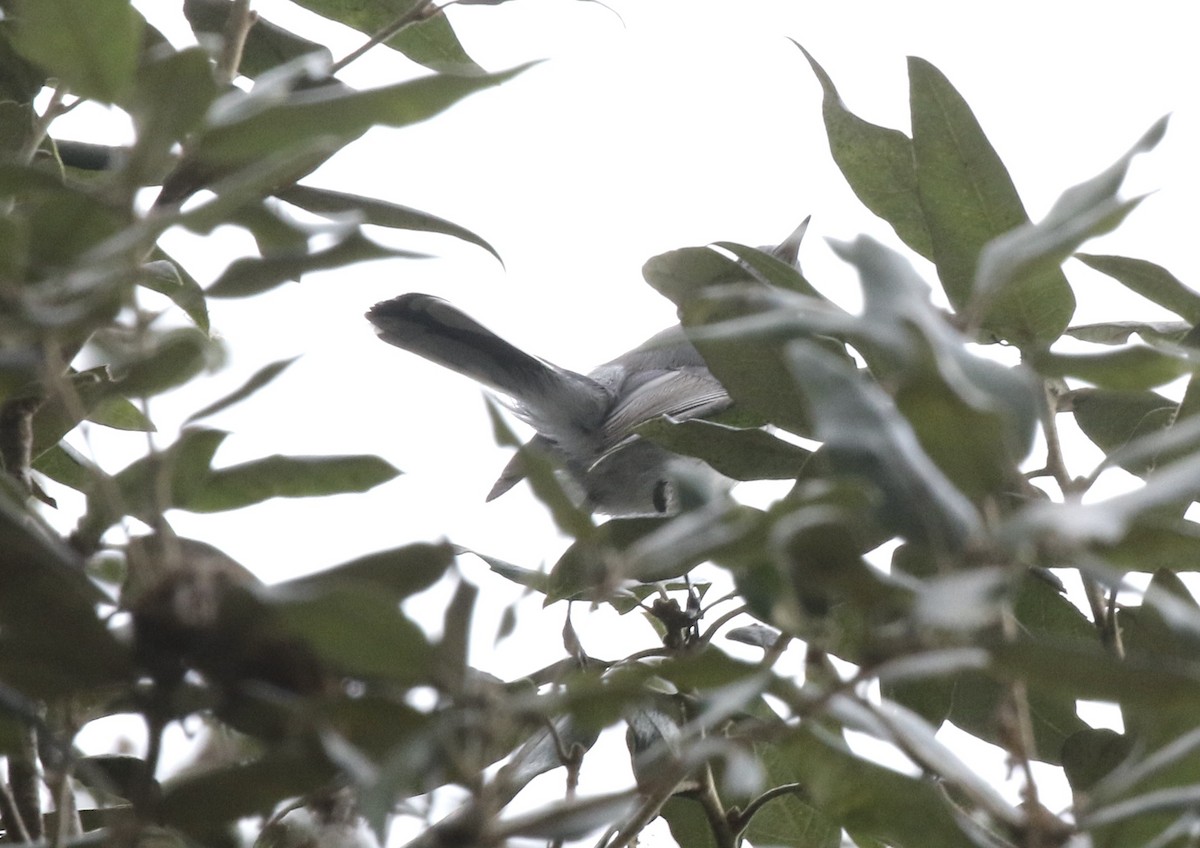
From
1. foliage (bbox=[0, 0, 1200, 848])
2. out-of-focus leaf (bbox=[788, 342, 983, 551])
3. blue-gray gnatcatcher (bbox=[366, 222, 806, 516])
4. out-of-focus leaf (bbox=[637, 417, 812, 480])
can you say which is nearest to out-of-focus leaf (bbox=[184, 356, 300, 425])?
foliage (bbox=[0, 0, 1200, 848])

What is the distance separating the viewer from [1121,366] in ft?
2.05

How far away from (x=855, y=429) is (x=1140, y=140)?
251 mm

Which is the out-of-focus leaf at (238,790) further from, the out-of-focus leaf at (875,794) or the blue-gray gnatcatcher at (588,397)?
the blue-gray gnatcatcher at (588,397)

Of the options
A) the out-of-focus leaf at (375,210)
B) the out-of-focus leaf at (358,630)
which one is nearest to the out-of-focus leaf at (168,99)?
the out-of-focus leaf at (358,630)

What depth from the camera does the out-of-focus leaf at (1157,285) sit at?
120cm

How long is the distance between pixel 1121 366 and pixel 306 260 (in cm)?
42

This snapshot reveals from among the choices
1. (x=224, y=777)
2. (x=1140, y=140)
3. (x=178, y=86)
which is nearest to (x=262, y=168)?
(x=178, y=86)

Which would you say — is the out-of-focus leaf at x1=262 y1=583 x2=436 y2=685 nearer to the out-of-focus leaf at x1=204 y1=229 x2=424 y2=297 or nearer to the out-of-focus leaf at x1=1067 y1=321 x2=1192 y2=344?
the out-of-focus leaf at x1=204 y1=229 x2=424 y2=297

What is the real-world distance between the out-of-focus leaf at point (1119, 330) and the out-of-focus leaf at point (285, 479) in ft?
2.74

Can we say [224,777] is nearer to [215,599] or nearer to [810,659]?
[215,599]

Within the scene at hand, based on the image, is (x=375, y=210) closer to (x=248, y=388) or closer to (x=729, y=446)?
(x=729, y=446)

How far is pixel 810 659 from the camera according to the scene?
0.63 m

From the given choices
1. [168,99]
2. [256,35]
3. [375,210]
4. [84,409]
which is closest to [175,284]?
[375,210]

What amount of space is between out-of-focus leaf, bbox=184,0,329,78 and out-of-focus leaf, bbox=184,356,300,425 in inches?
32.1
